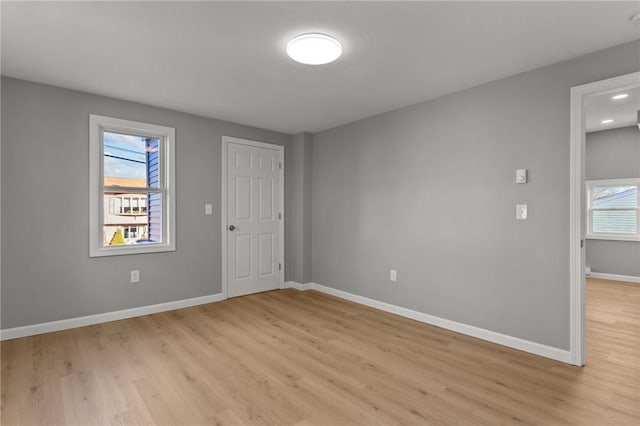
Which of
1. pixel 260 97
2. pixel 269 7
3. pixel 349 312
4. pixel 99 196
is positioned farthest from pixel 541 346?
pixel 99 196

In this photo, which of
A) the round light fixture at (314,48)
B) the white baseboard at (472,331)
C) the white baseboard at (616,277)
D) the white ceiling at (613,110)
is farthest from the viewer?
the white baseboard at (616,277)

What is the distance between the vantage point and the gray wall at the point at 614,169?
18.2 feet

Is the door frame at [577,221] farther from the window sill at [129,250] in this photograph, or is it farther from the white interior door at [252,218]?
the window sill at [129,250]

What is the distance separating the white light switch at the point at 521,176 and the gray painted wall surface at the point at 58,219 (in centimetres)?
373

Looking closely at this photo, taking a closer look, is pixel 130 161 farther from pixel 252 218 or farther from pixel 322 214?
pixel 322 214

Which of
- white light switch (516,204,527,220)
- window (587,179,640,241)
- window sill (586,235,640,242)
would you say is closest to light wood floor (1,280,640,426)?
white light switch (516,204,527,220)

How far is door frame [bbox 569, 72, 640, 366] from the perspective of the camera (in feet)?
8.39

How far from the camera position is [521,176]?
2889 mm

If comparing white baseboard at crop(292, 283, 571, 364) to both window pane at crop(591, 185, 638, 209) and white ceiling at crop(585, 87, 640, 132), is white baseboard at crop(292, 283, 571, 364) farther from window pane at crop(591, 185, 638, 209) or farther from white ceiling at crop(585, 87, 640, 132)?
window pane at crop(591, 185, 638, 209)

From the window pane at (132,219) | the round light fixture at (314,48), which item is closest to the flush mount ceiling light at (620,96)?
the round light fixture at (314,48)

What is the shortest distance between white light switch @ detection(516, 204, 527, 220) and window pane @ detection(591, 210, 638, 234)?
457 cm

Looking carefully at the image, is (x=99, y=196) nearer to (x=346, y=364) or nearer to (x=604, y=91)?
(x=346, y=364)

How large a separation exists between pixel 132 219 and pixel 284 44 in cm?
277

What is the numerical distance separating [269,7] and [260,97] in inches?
63.2
